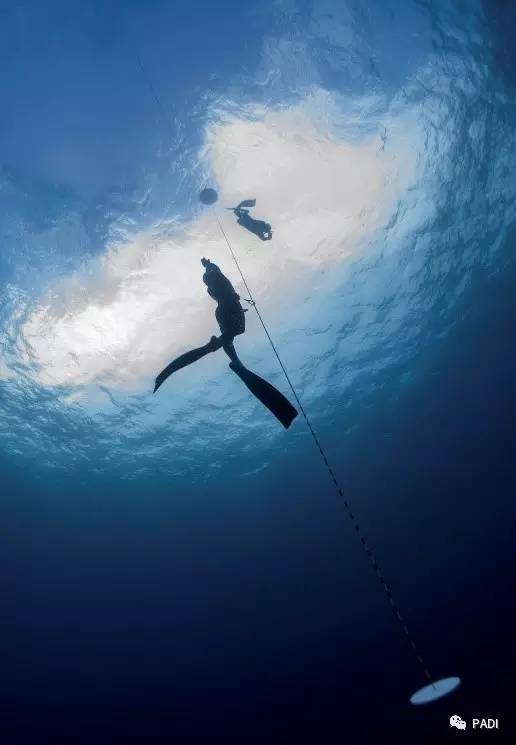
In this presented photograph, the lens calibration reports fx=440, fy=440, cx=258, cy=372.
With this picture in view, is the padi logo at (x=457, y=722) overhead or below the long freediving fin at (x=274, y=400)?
below

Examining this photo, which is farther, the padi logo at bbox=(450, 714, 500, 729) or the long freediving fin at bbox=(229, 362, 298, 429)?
the padi logo at bbox=(450, 714, 500, 729)

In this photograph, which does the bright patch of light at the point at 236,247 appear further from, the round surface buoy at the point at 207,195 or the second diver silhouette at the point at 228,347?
the second diver silhouette at the point at 228,347

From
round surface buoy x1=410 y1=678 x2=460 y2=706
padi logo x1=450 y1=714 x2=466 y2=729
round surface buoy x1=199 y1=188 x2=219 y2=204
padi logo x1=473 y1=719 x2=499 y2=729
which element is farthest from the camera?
padi logo x1=450 y1=714 x2=466 y2=729

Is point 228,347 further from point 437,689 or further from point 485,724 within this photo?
point 485,724

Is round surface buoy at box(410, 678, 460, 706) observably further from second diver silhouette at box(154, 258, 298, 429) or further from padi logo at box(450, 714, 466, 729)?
padi logo at box(450, 714, 466, 729)

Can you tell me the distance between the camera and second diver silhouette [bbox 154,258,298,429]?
6.19 meters

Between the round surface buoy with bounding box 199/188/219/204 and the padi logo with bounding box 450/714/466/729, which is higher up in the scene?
the round surface buoy with bounding box 199/188/219/204

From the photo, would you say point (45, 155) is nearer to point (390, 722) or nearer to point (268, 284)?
point (268, 284)

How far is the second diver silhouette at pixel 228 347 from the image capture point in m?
6.19

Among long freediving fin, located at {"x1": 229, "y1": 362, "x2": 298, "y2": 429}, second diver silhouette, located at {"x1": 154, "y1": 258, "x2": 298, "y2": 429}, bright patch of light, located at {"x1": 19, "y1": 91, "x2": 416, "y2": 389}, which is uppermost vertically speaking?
bright patch of light, located at {"x1": 19, "y1": 91, "x2": 416, "y2": 389}

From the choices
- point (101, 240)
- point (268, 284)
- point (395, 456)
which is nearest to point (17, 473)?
point (101, 240)

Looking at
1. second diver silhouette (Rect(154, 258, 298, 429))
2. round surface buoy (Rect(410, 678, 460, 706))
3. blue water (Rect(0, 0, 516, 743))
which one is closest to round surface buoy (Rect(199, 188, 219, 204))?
blue water (Rect(0, 0, 516, 743))

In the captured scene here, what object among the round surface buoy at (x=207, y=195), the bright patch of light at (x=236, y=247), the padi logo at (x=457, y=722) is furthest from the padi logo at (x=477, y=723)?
the round surface buoy at (x=207, y=195)

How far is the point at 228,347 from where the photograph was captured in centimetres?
724
